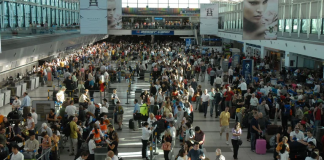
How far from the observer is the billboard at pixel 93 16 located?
61.3ft

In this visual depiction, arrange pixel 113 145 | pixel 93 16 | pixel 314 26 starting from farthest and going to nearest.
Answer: pixel 314 26 < pixel 93 16 < pixel 113 145

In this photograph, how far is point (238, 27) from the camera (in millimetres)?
48156

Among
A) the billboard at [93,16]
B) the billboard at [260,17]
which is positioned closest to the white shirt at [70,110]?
the billboard at [93,16]

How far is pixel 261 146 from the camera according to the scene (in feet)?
39.0

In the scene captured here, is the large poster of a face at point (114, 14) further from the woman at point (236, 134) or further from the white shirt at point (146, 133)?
the woman at point (236, 134)

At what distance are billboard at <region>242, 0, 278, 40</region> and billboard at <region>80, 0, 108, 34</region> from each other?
6576 mm

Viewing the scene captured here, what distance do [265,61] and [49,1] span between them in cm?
2880

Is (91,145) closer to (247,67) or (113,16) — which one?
(113,16)

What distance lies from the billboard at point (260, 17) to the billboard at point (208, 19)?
13.3 m

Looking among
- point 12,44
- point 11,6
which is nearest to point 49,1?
point 11,6

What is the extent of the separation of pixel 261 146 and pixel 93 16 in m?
10.6

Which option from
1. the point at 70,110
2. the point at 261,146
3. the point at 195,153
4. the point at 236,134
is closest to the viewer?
the point at 195,153

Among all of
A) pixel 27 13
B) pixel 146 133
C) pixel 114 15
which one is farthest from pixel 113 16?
pixel 27 13

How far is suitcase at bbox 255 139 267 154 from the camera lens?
1188 centimetres
